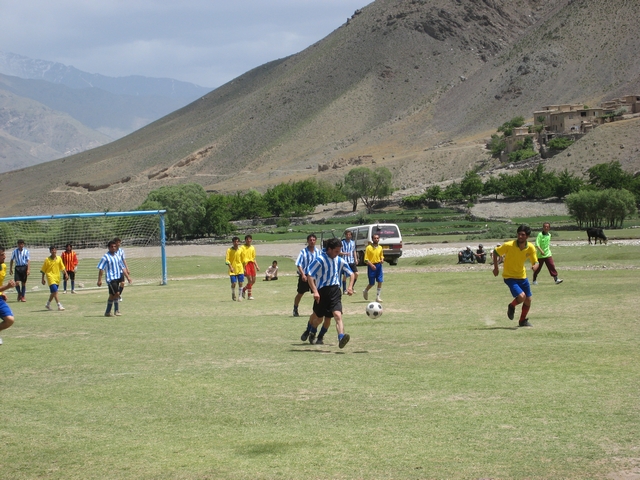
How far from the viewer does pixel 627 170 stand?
310ft

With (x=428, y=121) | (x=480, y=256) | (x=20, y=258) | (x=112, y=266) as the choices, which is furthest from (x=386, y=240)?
(x=428, y=121)

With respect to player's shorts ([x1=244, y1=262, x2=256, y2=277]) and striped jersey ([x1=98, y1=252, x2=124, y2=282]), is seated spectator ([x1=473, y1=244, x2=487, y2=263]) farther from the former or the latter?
striped jersey ([x1=98, y1=252, x2=124, y2=282])

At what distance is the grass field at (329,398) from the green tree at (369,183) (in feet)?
317

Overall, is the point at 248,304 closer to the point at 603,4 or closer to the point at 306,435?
the point at 306,435

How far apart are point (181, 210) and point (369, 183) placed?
Answer: 36742 millimetres

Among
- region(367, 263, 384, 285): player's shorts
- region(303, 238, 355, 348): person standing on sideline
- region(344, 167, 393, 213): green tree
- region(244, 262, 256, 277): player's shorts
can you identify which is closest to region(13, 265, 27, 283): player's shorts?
region(244, 262, 256, 277): player's shorts

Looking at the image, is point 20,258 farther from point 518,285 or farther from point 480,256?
point 480,256

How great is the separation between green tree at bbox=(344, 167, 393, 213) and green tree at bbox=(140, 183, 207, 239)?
32061 millimetres

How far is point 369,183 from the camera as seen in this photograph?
11388cm

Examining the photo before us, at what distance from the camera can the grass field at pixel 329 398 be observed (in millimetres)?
6871

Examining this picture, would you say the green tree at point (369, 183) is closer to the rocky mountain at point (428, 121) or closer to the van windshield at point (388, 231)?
the rocky mountain at point (428, 121)

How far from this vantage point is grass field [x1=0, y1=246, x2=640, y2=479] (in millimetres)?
6871

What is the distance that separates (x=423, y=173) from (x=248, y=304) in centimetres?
11743

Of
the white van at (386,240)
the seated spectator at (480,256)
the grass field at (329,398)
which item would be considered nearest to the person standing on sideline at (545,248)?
the grass field at (329,398)
